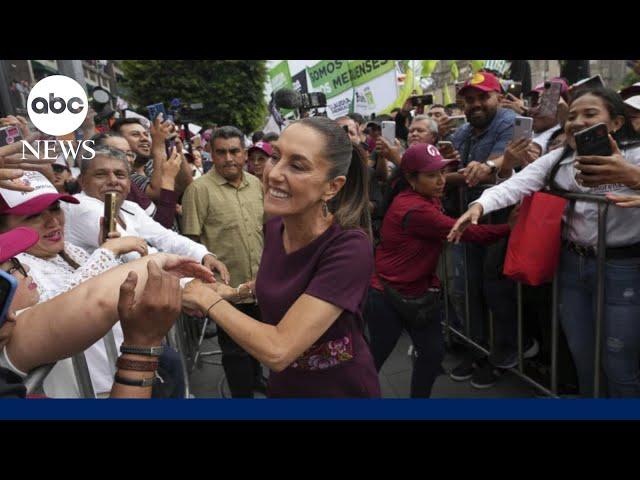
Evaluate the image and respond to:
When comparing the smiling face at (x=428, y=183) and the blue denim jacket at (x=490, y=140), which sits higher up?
the blue denim jacket at (x=490, y=140)

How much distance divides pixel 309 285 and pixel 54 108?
1.38 m

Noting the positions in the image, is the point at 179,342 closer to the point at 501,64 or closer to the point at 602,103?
the point at 602,103

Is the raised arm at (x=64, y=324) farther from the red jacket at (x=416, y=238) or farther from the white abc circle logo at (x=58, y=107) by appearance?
the red jacket at (x=416, y=238)

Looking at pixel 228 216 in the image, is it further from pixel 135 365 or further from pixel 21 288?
pixel 135 365

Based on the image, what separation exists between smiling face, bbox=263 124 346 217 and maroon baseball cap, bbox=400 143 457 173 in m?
1.24

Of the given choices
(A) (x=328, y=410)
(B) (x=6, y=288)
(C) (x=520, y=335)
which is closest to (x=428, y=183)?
(C) (x=520, y=335)

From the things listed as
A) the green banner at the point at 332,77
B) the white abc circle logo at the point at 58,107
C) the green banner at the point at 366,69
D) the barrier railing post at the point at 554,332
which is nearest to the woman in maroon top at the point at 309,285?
the white abc circle logo at the point at 58,107

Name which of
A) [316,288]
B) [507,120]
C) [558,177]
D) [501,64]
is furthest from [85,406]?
[501,64]

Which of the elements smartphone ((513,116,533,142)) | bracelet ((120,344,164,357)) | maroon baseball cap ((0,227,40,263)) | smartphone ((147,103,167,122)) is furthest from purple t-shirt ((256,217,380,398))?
smartphone ((147,103,167,122))

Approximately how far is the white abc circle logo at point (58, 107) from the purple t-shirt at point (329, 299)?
1.05 meters

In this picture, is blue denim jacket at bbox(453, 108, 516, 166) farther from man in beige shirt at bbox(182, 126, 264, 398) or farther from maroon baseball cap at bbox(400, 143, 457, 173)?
man in beige shirt at bbox(182, 126, 264, 398)

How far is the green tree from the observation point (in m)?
23.0

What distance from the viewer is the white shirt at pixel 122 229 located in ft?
7.54

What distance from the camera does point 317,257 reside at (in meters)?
1.54
